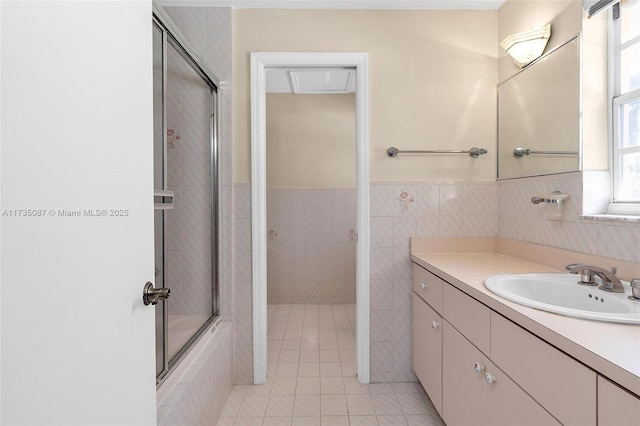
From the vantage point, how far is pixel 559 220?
1.54 metres

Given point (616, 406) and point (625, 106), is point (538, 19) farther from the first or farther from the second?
point (616, 406)

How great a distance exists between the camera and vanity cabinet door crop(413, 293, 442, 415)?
1603 mm

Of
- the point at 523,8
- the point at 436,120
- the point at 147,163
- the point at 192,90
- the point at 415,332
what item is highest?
the point at 523,8

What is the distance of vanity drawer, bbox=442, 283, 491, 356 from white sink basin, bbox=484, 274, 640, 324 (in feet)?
0.32

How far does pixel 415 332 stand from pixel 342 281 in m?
1.62

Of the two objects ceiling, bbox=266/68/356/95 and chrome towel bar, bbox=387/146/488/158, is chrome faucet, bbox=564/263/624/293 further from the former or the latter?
ceiling, bbox=266/68/356/95

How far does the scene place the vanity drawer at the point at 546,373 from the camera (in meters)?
0.73

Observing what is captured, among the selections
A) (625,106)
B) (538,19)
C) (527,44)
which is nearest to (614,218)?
(625,106)

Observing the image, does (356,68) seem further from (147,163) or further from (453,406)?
(453,406)

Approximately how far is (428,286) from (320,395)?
0.91m

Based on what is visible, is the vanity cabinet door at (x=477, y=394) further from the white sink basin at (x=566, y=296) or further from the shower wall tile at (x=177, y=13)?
the shower wall tile at (x=177, y=13)

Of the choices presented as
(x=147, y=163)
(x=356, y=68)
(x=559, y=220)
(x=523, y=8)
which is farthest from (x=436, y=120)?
(x=147, y=163)

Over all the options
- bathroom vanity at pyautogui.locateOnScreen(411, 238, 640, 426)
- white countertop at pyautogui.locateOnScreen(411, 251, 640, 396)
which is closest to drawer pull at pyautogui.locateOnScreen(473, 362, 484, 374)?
bathroom vanity at pyautogui.locateOnScreen(411, 238, 640, 426)

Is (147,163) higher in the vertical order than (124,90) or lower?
lower
